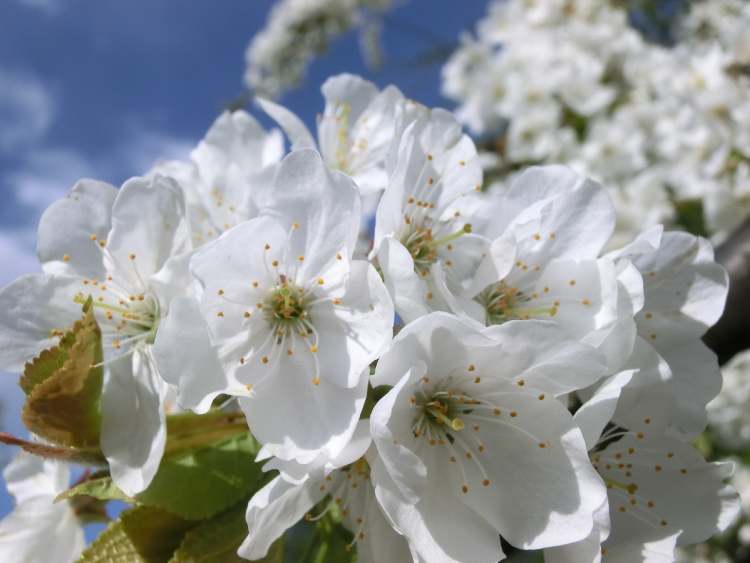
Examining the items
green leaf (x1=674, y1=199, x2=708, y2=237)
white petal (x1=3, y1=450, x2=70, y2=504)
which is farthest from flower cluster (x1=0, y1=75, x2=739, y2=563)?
green leaf (x1=674, y1=199, x2=708, y2=237)

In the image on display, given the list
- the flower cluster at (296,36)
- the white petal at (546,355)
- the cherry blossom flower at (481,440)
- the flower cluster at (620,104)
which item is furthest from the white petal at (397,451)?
the flower cluster at (296,36)

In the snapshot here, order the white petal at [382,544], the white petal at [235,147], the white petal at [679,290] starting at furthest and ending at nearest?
1. the white petal at [235,147]
2. the white petal at [679,290]
3. the white petal at [382,544]

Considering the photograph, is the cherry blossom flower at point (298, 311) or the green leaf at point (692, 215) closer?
the cherry blossom flower at point (298, 311)

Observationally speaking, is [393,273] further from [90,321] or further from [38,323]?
[38,323]

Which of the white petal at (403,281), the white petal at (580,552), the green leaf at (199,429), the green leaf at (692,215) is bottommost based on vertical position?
the green leaf at (692,215)

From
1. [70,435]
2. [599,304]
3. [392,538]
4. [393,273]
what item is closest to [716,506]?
[599,304]

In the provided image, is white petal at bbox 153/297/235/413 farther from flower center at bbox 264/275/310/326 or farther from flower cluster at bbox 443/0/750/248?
flower cluster at bbox 443/0/750/248

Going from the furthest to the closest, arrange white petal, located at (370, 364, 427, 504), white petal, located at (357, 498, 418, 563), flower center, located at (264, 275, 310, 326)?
flower center, located at (264, 275, 310, 326), white petal, located at (357, 498, 418, 563), white petal, located at (370, 364, 427, 504)

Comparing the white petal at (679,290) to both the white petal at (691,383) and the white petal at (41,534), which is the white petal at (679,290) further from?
the white petal at (41,534)
